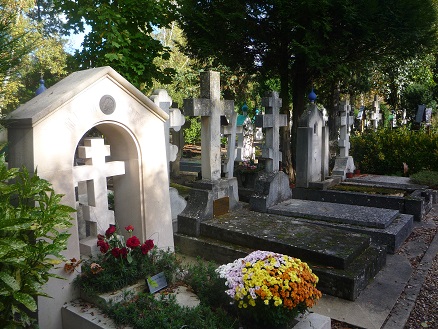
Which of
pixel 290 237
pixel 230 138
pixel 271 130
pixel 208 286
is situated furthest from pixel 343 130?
pixel 208 286

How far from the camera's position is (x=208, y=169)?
6289 mm

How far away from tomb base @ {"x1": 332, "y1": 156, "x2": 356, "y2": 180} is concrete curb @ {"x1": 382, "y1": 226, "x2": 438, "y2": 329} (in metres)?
4.17

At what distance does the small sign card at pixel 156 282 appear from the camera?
351 centimetres

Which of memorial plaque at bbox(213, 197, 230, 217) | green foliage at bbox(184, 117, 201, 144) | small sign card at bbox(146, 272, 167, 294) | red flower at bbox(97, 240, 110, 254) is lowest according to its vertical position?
small sign card at bbox(146, 272, 167, 294)

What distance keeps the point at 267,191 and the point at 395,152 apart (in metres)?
7.00

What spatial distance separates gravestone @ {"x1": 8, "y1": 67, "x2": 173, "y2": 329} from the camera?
128 inches

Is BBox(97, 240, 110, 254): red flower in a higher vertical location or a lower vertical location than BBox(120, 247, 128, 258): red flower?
higher

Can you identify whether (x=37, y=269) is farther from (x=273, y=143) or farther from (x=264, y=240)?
(x=273, y=143)

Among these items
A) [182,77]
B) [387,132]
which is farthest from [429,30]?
[182,77]

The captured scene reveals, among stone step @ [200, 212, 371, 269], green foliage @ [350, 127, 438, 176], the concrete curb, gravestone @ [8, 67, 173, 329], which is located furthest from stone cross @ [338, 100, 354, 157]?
gravestone @ [8, 67, 173, 329]

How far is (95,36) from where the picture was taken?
8.23 meters

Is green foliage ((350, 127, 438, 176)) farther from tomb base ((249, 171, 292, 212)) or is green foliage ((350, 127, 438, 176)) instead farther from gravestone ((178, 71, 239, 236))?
gravestone ((178, 71, 239, 236))

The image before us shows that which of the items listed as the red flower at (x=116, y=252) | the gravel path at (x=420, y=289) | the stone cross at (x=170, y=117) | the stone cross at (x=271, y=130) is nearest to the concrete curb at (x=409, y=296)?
the gravel path at (x=420, y=289)

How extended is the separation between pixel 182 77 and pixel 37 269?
2230 centimetres
